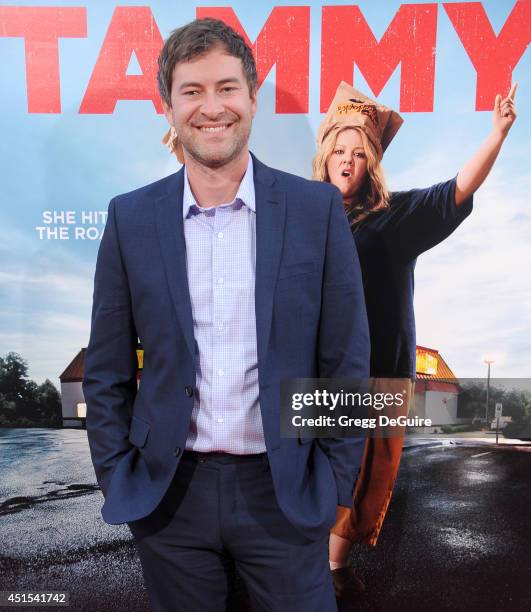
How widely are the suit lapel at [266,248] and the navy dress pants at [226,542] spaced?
327mm

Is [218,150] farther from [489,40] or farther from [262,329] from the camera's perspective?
[489,40]

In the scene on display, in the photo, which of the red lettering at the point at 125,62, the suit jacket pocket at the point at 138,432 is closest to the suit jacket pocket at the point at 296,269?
the suit jacket pocket at the point at 138,432

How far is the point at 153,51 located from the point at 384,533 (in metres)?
2.22

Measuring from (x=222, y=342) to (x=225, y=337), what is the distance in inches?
0.6

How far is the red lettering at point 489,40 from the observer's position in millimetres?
1646

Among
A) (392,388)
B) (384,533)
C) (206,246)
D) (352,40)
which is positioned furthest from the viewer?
(384,533)

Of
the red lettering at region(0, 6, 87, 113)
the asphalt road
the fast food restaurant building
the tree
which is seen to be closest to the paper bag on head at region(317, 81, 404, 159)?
the fast food restaurant building

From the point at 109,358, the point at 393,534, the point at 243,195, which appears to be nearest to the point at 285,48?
the point at 243,195

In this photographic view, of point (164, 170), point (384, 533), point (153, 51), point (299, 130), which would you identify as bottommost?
point (384, 533)

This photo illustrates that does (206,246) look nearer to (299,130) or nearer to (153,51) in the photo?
(299,130)

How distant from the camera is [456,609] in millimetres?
1895

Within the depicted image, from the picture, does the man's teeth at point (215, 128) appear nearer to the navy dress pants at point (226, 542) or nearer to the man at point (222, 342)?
the man at point (222, 342)

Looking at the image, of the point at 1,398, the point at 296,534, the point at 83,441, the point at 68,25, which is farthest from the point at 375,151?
the point at 1,398

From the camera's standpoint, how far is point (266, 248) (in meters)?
1.18
